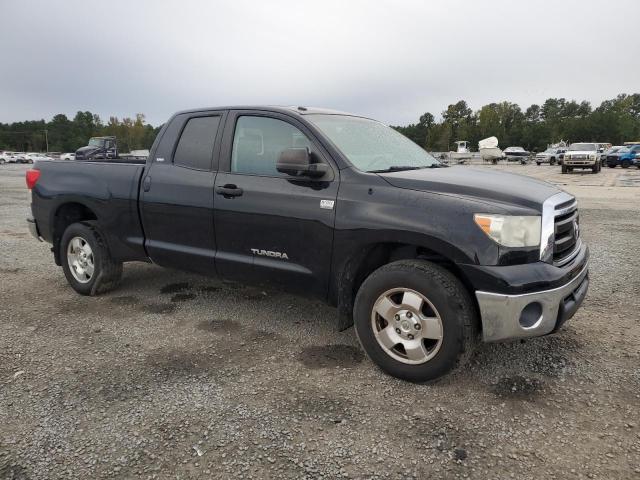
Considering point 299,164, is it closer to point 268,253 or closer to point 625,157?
point 268,253

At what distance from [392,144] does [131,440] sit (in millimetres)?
2995

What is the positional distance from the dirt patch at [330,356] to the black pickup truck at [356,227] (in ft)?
0.90

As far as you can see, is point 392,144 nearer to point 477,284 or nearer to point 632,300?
point 477,284

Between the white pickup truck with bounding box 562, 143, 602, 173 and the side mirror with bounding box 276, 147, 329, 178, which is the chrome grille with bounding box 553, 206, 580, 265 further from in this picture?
the white pickup truck with bounding box 562, 143, 602, 173

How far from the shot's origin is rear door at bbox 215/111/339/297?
342 centimetres

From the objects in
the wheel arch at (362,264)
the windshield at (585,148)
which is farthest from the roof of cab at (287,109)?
the windshield at (585,148)

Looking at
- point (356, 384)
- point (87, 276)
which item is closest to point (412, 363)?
point (356, 384)

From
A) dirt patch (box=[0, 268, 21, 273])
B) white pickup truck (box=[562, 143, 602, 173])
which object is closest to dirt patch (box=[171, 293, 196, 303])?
dirt patch (box=[0, 268, 21, 273])

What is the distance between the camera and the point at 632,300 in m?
4.66

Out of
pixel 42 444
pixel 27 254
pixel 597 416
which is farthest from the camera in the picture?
pixel 27 254

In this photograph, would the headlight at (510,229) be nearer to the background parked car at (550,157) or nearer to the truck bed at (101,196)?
the truck bed at (101,196)

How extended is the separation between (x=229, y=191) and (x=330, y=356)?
4.92ft

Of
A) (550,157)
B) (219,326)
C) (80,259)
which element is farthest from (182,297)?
(550,157)

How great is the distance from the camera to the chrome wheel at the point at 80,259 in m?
4.88
